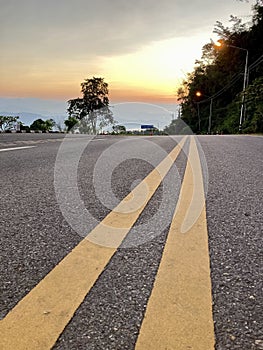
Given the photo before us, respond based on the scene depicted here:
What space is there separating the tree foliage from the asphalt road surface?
26362mm

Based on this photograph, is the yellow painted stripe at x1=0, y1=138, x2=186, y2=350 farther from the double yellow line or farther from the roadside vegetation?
the roadside vegetation

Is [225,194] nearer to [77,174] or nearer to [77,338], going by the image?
[77,174]

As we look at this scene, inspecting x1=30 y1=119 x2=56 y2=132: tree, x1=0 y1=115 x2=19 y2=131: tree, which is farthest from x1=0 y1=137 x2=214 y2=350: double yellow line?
x1=30 y1=119 x2=56 y2=132: tree

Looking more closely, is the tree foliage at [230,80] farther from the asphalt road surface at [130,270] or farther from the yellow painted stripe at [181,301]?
the yellow painted stripe at [181,301]

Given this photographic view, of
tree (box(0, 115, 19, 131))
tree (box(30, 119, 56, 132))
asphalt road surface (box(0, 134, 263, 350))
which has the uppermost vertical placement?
asphalt road surface (box(0, 134, 263, 350))

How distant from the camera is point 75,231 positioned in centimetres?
174

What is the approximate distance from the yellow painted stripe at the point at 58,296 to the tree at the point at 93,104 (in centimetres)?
8404

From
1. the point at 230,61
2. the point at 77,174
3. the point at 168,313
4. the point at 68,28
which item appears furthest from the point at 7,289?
the point at 230,61

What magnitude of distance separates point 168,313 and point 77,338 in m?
0.26

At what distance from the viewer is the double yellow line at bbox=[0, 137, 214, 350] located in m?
0.88

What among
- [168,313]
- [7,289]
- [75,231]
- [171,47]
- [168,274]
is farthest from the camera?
[171,47]

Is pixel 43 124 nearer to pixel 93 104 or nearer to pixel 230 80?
pixel 230 80

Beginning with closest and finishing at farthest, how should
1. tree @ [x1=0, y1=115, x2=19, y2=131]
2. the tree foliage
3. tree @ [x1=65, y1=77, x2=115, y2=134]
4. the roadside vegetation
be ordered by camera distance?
tree @ [x1=0, y1=115, x2=19, y2=131], the roadside vegetation, the tree foliage, tree @ [x1=65, y1=77, x2=115, y2=134]

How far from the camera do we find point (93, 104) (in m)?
88.8
